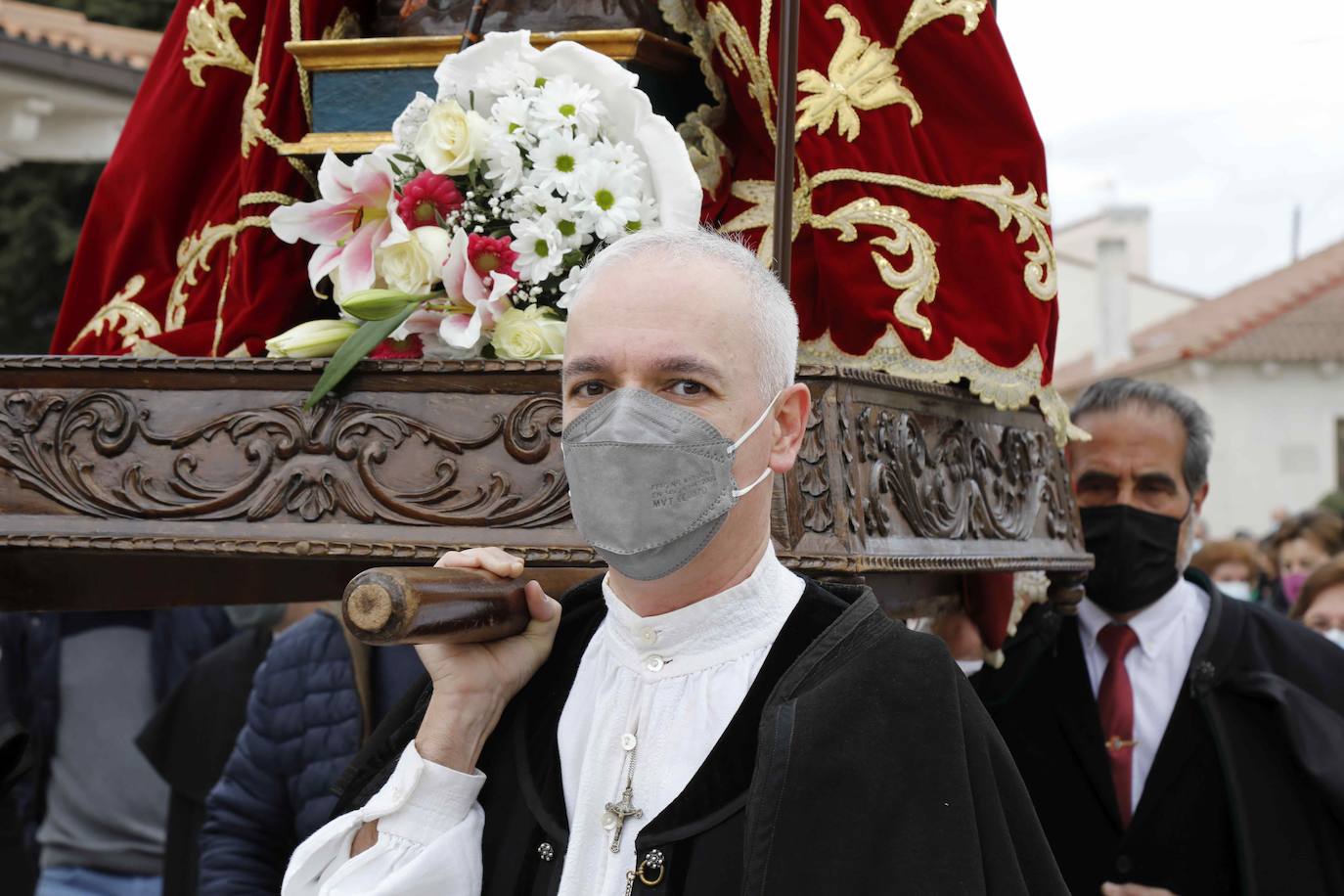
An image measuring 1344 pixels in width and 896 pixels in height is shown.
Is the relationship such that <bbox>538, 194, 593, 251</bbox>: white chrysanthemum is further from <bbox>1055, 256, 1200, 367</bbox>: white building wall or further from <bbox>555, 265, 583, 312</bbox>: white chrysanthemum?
<bbox>1055, 256, 1200, 367</bbox>: white building wall

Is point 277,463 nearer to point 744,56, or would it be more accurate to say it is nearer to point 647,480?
point 647,480

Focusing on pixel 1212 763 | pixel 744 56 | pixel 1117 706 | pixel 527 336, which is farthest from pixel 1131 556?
pixel 527 336

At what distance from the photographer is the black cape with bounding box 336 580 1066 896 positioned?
5.64ft

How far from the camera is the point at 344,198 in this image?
258cm

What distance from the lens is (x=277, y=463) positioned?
7.77ft

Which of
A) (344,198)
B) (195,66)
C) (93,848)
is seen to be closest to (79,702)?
(93,848)

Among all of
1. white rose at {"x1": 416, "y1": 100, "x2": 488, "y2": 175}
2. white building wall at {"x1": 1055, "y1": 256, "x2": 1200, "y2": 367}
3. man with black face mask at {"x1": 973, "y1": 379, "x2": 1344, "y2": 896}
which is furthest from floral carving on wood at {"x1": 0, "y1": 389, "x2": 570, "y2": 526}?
white building wall at {"x1": 1055, "y1": 256, "x2": 1200, "y2": 367}

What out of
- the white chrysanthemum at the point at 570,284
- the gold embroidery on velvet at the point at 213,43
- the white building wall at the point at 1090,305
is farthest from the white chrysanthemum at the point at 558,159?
the white building wall at the point at 1090,305

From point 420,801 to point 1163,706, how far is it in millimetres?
2118

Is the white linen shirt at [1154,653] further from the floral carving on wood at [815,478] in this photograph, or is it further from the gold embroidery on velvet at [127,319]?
the gold embroidery on velvet at [127,319]

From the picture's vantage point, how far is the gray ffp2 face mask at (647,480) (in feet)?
5.91

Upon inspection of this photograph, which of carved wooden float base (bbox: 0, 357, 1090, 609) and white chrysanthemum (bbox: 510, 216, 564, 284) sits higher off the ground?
white chrysanthemum (bbox: 510, 216, 564, 284)

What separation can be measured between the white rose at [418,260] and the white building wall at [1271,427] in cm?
2572

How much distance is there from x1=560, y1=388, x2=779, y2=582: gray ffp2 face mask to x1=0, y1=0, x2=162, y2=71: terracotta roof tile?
5.75m
